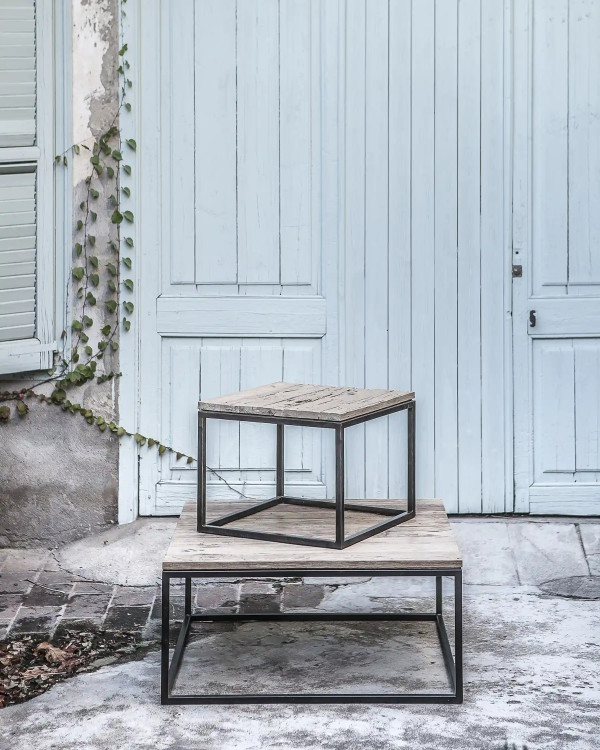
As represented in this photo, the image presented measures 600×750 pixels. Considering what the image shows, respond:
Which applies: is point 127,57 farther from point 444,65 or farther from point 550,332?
point 550,332

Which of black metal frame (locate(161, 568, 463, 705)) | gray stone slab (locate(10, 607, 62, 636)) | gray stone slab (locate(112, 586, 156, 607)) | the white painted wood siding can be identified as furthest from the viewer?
the white painted wood siding

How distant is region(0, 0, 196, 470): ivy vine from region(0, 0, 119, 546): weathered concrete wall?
0.02 metres

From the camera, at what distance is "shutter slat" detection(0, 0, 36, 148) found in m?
5.22

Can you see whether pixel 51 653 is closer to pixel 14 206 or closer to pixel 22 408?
pixel 22 408

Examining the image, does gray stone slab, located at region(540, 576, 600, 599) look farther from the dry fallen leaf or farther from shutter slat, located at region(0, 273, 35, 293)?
shutter slat, located at region(0, 273, 35, 293)

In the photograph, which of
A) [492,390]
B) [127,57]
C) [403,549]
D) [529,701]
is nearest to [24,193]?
[127,57]

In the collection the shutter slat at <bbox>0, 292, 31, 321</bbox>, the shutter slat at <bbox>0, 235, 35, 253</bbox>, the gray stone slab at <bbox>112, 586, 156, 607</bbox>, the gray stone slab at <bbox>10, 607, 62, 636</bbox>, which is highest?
the shutter slat at <bbox>0, 235, 35, 253</bbox>

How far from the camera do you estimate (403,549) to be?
11.7 ft

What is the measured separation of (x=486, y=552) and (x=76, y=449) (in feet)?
6.34

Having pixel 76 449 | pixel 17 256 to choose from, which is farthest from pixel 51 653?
pixel 17 256

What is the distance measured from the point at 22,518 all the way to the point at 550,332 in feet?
8.46

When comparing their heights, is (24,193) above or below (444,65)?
below

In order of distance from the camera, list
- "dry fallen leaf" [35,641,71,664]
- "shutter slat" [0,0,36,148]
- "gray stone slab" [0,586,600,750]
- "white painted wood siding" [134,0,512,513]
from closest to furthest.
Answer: "gray stone slab" [0,586,600,750] → "dry fallen leaf" [35,641,71,664] → "shutter slat" [0,0,36,148] → "white painted wood siding" [134,0,512,513]

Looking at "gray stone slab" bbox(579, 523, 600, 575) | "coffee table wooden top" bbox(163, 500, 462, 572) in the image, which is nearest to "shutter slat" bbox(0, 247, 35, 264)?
"coffee table wooden top" bbox(163, 500, 462, 572)
